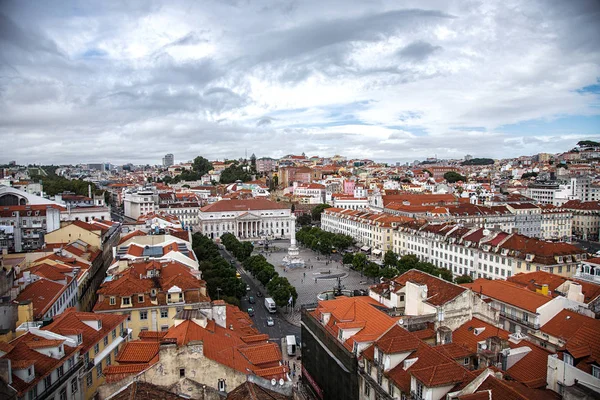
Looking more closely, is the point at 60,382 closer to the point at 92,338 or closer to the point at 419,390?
the point at 92,338

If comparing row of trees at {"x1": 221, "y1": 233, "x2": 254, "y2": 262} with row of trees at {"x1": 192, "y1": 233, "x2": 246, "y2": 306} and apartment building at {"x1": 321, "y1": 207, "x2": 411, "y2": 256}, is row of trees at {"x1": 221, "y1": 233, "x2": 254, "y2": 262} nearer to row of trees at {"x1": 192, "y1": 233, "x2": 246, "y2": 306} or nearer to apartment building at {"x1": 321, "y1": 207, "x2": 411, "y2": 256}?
→ row of trees at {"x1": 192, "y1": 233, "x2": 246, "y2": 306}

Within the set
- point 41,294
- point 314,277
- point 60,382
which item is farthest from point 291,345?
point 314,277

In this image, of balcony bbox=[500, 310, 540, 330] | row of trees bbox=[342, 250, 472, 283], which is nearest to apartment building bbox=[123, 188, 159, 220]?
row of trees bbox=[342, 250, 472, 283]

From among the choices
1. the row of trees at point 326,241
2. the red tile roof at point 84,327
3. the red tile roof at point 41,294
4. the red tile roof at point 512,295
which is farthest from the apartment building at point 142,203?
the red tile roof at point 512,295

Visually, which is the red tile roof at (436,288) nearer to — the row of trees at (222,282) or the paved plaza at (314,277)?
the paved plaza at (314,277)

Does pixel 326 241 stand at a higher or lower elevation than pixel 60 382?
lower

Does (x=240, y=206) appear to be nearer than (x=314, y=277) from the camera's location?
No
